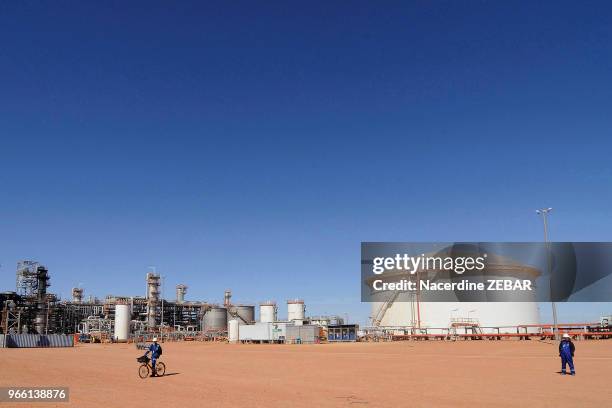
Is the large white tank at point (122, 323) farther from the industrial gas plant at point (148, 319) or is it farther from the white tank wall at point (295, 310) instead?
the white tank wall at point (295, 310)

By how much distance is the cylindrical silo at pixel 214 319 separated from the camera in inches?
4587

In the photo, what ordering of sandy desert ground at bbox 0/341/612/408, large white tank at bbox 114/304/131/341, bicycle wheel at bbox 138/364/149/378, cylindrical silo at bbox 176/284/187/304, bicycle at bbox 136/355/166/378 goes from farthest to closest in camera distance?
1. cylindrical silo at bbox 176/284/187/304
2. large white tank at bbox 114/304/131/341
3. bicycle wheel at bbox 138/364/149/378
4. bicycle at bbox 136/355/166/378
5. sandy desert ground at bbox 0/341/612/408

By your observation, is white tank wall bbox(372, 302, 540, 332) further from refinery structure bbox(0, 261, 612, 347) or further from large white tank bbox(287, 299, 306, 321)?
large white tank bbox(287, 299, 306, 321)

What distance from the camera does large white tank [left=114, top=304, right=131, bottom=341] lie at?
96625mm

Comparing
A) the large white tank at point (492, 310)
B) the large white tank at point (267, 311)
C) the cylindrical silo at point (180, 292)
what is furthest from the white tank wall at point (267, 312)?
the large white tank at point (492, 310)

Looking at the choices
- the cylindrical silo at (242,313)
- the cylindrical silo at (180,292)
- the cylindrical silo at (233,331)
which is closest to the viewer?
the cylindrical silo at (233,331)

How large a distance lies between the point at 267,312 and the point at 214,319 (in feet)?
37.1

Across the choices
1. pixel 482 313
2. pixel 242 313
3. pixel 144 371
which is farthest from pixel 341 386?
pixel 242 313

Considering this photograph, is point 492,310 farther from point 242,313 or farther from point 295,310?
point 242,313

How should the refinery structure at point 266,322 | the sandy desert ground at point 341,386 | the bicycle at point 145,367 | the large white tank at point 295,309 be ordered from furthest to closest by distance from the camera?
the large white tank at point 295,309
the refinery structure at point 266,322
the bicycle at point 145,367
the sandy desert ground at point 341,386

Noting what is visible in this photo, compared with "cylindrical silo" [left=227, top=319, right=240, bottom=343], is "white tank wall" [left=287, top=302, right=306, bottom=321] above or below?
above

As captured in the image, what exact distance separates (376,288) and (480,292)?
16.0 metres

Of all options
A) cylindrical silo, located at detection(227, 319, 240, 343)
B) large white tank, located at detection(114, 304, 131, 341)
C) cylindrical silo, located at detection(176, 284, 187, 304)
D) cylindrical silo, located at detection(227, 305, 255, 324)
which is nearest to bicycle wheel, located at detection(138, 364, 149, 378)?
cylindrical silo, located at detection(227, 319, 240, 343)

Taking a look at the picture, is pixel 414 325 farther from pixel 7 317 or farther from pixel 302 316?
pixel 7 317
